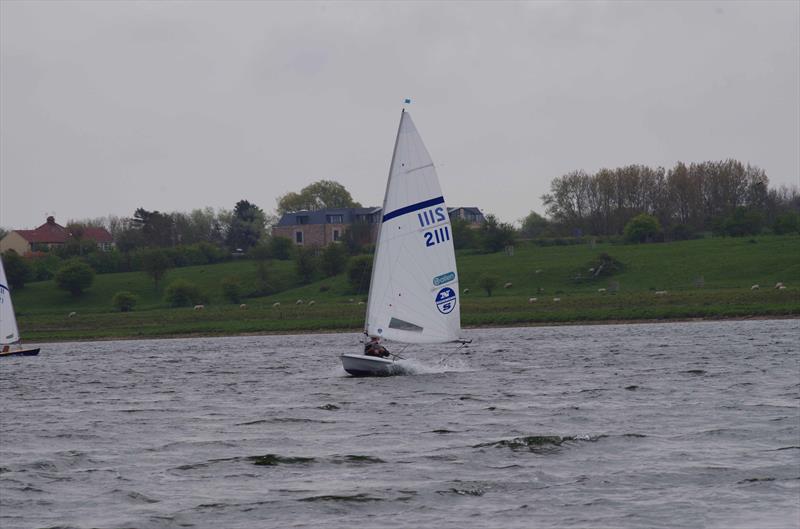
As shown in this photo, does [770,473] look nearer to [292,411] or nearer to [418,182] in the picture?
[292,411]

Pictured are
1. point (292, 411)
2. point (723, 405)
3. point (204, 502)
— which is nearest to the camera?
point (204, 502)

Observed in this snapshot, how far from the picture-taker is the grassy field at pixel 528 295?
97188 millimetres

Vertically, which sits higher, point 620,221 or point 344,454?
point 620,221

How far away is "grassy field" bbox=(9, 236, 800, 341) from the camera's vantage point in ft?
319

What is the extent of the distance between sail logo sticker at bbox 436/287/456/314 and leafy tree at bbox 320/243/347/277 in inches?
3887

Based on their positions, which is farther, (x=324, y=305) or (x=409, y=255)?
(x=324, y=305)

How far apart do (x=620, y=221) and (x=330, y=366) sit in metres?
139

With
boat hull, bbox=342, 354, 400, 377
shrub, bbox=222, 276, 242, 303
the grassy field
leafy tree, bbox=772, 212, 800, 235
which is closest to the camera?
boat hull, bbox=342, 354, 400, 377

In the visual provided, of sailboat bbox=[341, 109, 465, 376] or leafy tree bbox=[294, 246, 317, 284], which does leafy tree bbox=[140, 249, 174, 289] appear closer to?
leafy tree bbox=[294, 246, 317, 284]

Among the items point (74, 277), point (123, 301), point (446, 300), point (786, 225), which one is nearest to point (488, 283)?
point (123, 301)

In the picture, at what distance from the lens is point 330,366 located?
5897 centimetres

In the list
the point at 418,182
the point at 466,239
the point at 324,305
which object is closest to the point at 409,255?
the point at 418,182

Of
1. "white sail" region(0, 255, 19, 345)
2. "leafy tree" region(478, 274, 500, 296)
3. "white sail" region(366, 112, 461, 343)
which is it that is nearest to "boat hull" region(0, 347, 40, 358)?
"white sail" region(0, 255, 19, 345)

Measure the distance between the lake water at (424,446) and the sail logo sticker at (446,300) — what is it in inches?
117
